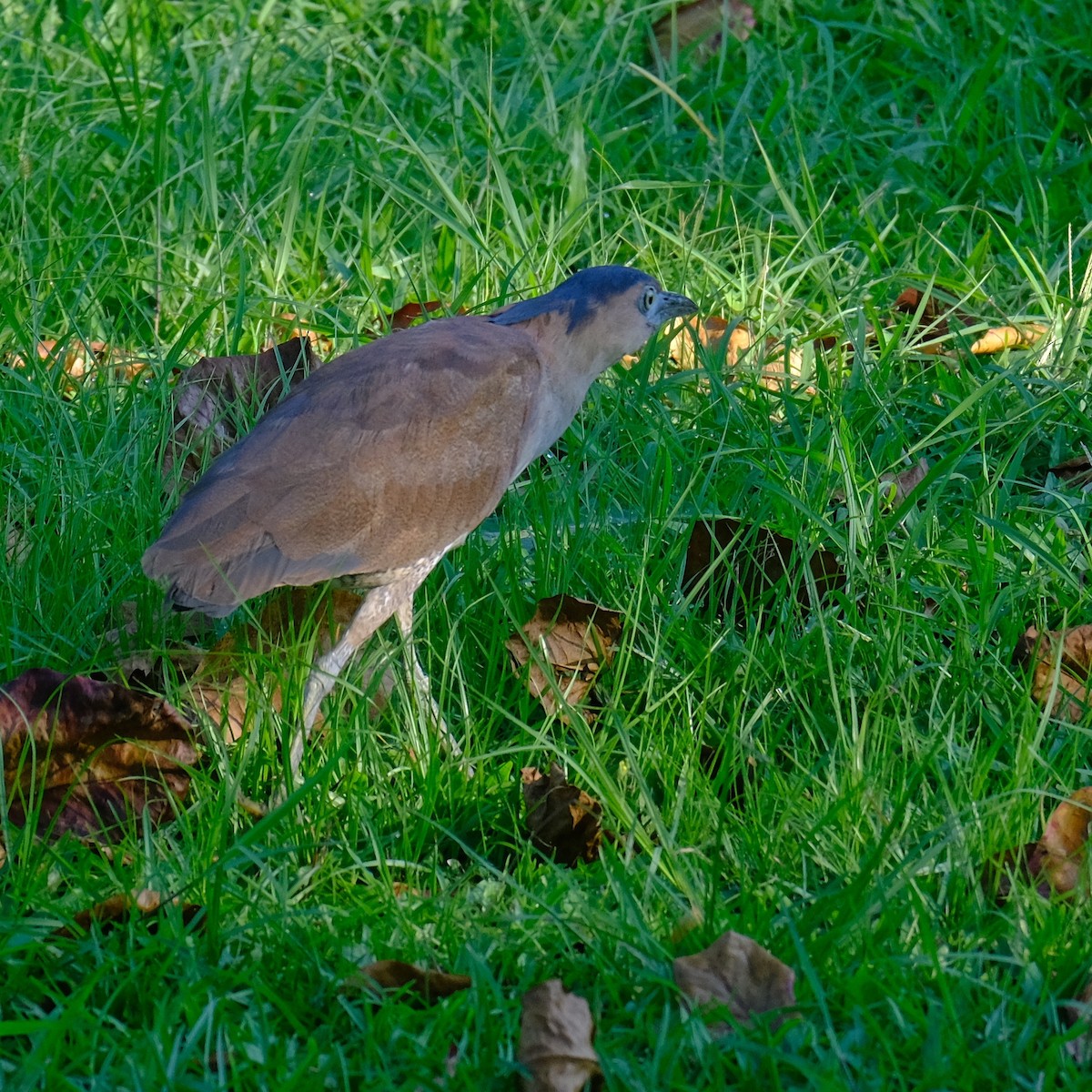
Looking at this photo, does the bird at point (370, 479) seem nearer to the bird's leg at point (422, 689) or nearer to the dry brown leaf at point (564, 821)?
the bird's leg at point (422, 689)

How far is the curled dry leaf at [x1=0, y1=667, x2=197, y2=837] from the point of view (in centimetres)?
329

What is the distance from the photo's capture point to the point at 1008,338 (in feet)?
16.1

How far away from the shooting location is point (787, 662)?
3.61m

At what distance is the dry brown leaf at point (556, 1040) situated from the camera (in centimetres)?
252

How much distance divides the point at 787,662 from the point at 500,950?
42.3 inches

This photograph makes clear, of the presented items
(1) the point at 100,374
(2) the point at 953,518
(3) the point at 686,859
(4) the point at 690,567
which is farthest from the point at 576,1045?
(1) the point at 100,374

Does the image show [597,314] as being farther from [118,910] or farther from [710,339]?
[118,910]

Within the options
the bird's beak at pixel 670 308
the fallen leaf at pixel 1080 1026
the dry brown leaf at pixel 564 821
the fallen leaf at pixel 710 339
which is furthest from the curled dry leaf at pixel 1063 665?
the fallen leaf at pixel 710 339

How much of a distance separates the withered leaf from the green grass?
0.06 m

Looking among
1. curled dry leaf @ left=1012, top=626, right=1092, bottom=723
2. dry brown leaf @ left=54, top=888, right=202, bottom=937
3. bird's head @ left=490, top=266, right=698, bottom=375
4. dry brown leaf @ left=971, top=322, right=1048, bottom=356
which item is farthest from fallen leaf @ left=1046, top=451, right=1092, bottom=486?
dry brown leaf @ left=54, top=888, right=202, bottom=937

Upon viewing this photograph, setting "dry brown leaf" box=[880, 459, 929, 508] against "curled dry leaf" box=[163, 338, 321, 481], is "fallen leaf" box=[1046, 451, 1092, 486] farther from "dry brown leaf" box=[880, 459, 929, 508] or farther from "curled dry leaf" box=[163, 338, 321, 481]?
"curled dry leaf" box=[163, 338, 321, 481]

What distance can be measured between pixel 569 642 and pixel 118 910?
1211 millimetres

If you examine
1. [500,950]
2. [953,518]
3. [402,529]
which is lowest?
[953,518]

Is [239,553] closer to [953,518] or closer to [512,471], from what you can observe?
[512,471]
